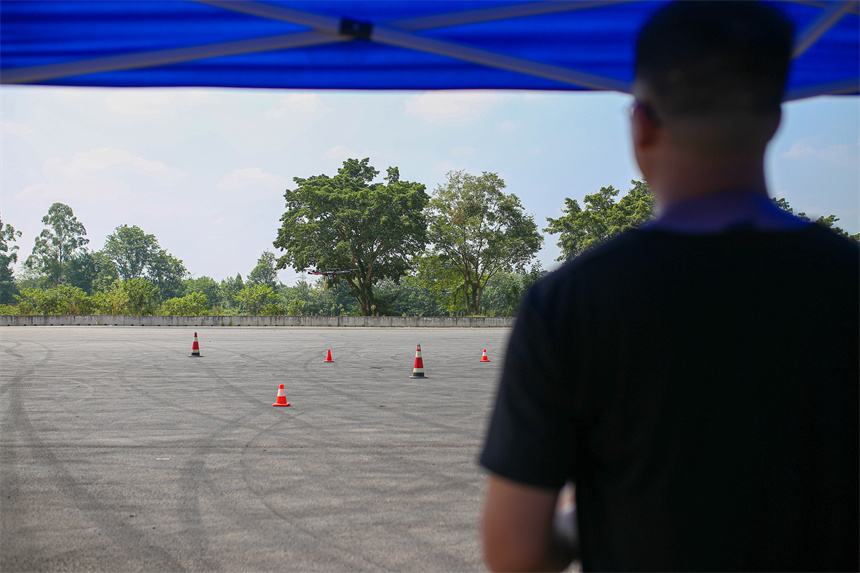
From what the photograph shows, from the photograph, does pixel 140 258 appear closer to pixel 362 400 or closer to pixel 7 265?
pixel 7 265

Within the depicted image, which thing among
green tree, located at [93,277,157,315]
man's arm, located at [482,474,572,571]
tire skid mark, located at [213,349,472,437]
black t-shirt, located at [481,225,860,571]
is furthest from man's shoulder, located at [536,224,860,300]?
green tree, located at [93,277,157,315]

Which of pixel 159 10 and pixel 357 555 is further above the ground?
pixel 159 10

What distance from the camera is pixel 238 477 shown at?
5.87 m

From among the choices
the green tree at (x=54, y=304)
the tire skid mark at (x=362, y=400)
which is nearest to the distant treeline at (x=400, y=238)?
the green tree at (x=54, y=304)

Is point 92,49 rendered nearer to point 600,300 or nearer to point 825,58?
point 600,300

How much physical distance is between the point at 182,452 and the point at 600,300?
6.68m

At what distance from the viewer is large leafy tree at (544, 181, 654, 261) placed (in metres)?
71.1

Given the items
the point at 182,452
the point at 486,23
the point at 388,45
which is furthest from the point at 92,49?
the point at 182,452

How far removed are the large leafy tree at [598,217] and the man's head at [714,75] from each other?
232 ft

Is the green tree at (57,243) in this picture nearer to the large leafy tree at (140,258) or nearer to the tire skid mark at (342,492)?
the large leafy tree at (140,258)

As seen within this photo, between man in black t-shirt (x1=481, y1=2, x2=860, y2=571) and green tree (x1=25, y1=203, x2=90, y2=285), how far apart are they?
476ft

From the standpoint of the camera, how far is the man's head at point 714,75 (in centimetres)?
111

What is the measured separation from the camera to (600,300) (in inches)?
42.4

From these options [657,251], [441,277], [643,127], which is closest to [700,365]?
[657,251]
